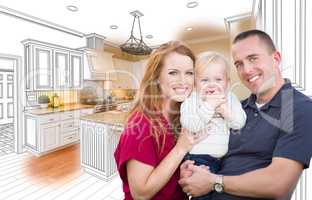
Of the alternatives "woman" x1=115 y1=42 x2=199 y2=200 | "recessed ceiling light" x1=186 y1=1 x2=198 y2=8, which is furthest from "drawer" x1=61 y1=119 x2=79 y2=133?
"woman" x1=115 y1=42 x2=199 y2=200

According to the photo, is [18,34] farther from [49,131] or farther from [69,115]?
[49,131]

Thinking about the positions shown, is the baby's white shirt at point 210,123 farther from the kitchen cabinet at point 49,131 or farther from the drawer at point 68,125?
the drawer at point 68,125

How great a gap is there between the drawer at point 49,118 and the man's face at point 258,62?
4073 millimetres

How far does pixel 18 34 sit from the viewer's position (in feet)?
13.5

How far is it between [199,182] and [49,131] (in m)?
Answer: 4.04

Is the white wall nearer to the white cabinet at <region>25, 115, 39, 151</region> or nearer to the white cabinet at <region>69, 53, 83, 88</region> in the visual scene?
the white cabinet at <region>69, 53, 83, 88</region>

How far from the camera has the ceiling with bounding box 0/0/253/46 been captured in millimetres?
3307

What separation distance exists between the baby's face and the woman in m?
0.06

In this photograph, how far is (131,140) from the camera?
84 centimetres

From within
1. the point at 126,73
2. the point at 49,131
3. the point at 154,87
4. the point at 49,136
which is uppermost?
the point at 126,73

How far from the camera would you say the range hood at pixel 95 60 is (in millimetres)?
5070

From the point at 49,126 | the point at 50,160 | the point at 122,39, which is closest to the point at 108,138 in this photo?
the point at 50,160

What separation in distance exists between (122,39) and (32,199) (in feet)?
14.2

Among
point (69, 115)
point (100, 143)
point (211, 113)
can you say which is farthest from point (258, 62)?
point (69, 115)
